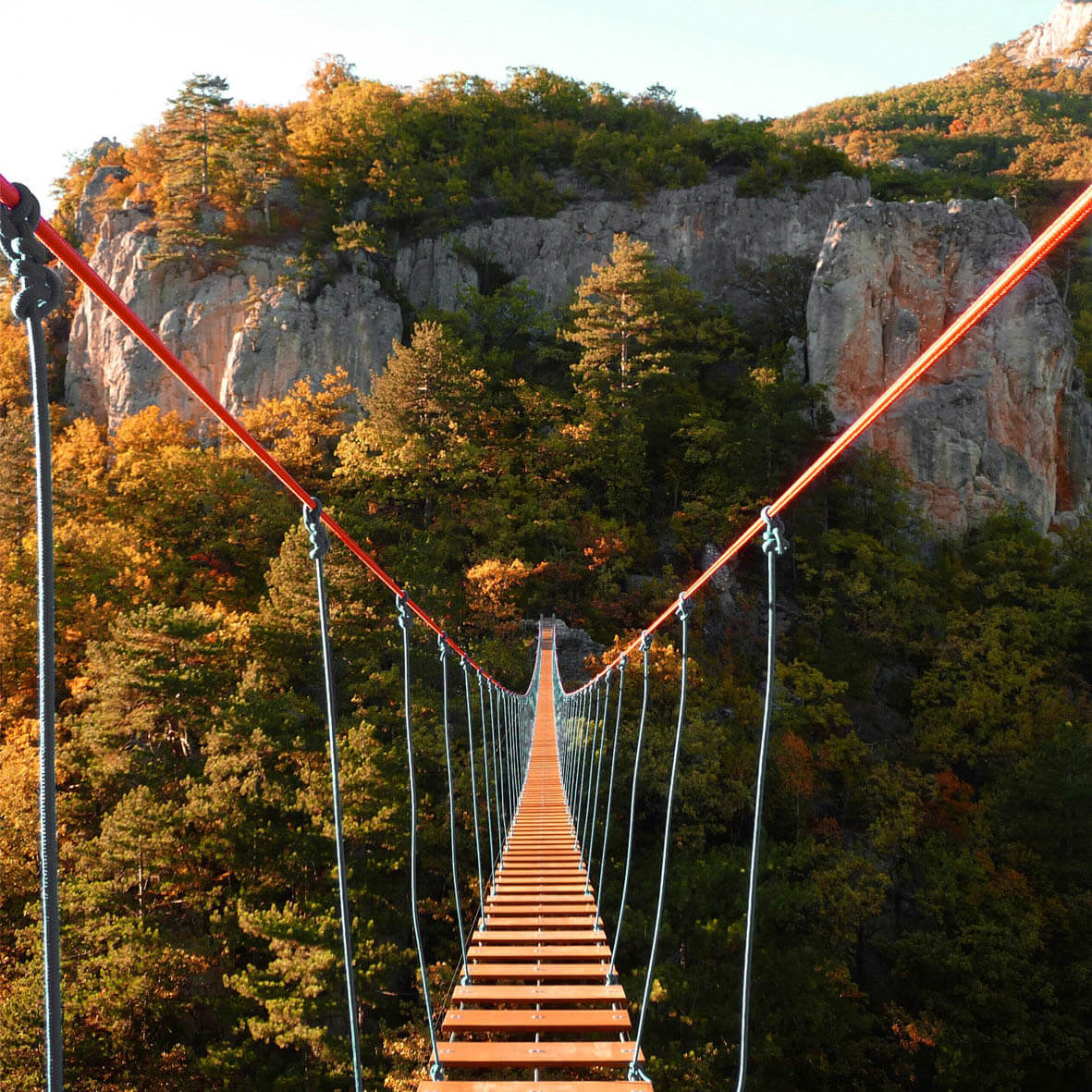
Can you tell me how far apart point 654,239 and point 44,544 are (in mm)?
26390

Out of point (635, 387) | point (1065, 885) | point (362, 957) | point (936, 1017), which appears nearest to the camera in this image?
point (362, 957)

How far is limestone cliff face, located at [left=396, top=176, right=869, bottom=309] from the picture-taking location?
24.4m

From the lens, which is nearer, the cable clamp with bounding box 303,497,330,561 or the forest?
the cable clamp with bounding box 303,497,330,561

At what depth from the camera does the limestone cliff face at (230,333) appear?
20.6 m

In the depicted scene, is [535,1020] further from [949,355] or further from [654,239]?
[654,239]

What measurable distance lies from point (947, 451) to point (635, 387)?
8.07 meters

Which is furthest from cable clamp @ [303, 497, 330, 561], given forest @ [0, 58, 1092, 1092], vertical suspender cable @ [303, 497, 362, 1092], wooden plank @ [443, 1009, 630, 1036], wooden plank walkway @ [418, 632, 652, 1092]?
forest @ [0, 58, 1092, 1092]

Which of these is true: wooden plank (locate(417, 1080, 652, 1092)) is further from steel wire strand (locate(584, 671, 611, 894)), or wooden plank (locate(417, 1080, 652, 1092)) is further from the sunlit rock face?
the sunlit rock face

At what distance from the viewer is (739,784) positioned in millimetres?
12039

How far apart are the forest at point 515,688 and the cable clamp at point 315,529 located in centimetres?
768

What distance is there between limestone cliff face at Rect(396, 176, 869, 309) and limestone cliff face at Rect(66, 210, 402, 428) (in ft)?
9.72

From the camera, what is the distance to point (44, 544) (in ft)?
3.23

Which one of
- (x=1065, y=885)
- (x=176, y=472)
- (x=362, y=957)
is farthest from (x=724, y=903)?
(x=176, y=472)

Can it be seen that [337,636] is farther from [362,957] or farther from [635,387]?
[635,387]
